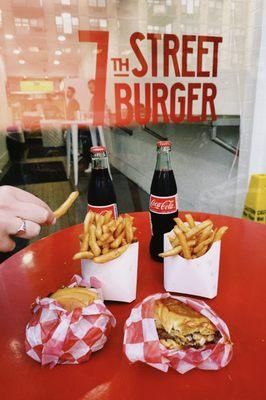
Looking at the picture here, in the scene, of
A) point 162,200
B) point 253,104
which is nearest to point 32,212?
point 162,200

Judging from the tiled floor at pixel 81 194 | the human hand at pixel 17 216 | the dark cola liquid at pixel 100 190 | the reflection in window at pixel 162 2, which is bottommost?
the tiled floor at pixel 81 194

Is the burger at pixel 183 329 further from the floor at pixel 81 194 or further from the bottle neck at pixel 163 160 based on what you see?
the floor at pixel 81 194

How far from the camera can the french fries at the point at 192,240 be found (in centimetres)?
82

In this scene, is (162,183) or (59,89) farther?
(59,89)

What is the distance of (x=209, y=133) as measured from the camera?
10.5 feet

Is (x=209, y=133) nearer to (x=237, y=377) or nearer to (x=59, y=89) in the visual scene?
(x=59, y=89)

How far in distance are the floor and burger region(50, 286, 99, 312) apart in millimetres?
2514

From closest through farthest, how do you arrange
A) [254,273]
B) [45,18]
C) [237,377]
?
1. [237,377]
2. [254,273]
3. [45,18]

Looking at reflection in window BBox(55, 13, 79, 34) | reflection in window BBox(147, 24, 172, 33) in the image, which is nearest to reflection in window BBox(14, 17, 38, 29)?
reflection in window BBox(55, 13, 79, 34)

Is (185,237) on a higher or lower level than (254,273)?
higher

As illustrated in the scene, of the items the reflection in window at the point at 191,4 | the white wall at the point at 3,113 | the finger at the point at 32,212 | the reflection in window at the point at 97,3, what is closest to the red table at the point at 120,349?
the finger at the point at 32,212

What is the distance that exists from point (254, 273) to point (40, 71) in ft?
8.08

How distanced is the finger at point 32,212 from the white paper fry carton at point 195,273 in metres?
0.32

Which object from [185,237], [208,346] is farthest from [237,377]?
[185,237]
